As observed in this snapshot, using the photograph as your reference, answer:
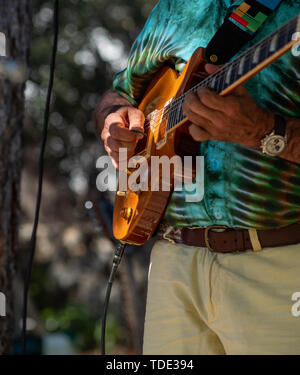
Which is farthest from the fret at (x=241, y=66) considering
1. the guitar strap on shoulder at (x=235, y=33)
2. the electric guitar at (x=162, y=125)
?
the guitar strap on shoulder at (x=235, y=33)

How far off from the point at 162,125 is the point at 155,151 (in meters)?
0.09

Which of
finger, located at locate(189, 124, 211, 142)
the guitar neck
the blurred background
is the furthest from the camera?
the blurred background

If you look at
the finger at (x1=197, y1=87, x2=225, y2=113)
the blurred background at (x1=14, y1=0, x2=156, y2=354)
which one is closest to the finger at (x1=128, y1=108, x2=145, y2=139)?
the finger at (x1=197, y1=87, x2=225, y2=113)

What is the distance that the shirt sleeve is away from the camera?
1.80 meters

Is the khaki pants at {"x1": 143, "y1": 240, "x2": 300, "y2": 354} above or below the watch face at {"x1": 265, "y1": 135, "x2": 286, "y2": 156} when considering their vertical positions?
below

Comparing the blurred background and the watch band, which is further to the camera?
the blurred background

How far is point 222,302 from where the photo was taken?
141 cm

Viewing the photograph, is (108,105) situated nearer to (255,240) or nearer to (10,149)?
(10,149)

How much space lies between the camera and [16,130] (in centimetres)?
229

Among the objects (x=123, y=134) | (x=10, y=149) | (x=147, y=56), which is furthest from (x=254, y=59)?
(x=10, y=149)

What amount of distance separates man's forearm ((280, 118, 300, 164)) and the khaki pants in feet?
0.95

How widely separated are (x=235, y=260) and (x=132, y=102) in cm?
90

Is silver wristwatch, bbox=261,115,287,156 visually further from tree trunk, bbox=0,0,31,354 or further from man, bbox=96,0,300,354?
tree trunk, bbox=0,0,31,354

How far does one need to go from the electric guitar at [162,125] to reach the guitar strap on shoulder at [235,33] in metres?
0.04
